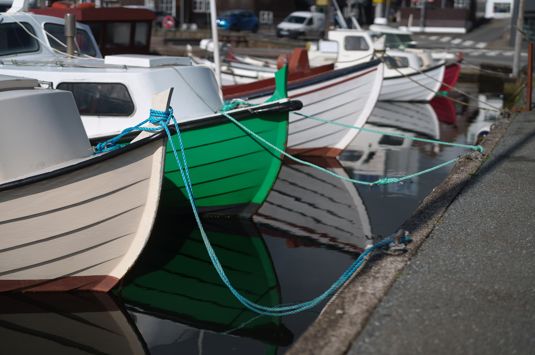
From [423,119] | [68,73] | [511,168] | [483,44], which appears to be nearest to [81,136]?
[68,73]

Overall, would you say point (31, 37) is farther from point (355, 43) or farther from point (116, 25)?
point (355, 43)

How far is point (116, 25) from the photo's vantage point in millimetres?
14523

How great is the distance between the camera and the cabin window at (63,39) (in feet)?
38.6

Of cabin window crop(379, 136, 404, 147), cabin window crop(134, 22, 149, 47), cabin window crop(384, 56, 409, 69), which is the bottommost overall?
cabin window crop(379, 136, 404, 147)

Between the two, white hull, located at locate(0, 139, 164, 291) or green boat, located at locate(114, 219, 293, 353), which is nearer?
white hull, located at locate(0, 139, 164, 291)

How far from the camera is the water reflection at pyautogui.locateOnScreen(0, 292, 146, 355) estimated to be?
6.79 meters

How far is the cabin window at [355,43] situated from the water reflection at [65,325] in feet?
51.5

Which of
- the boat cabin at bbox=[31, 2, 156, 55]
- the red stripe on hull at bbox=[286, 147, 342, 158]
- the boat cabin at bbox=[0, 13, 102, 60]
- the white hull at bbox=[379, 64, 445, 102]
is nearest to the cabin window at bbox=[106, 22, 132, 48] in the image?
the boat cabin at bbox=[31, 2, 156, 55]

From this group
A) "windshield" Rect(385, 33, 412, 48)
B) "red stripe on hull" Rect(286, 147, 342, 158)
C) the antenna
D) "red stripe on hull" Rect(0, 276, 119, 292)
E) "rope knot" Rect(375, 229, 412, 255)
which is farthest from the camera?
"windshield" Rect(385, 33, 412, 48)

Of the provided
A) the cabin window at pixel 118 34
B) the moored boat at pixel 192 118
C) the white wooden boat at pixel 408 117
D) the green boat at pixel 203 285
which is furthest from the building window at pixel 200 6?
the green boat at pixel 203 285

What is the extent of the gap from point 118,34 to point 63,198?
26.1ft

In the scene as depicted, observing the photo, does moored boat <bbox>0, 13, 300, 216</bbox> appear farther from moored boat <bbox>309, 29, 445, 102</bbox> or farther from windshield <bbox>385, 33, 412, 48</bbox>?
windshield <bbox>385, 33, 412, 48</bbox>

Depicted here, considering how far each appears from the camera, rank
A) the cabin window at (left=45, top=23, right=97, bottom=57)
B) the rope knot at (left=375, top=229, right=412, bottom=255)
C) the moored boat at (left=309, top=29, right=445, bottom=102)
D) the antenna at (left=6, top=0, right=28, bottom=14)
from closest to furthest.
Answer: the rope knot at (left=375, top=229, right=412, bottom=255)
the cabin window at (left=45, top=23, right=97, bottom=57)
the antenna at (left=6, top=0, right=28, bottom=14)
the moored boat at (left=309, top=29, right=445, bottom=102)

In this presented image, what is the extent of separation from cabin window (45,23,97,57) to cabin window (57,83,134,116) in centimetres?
142
